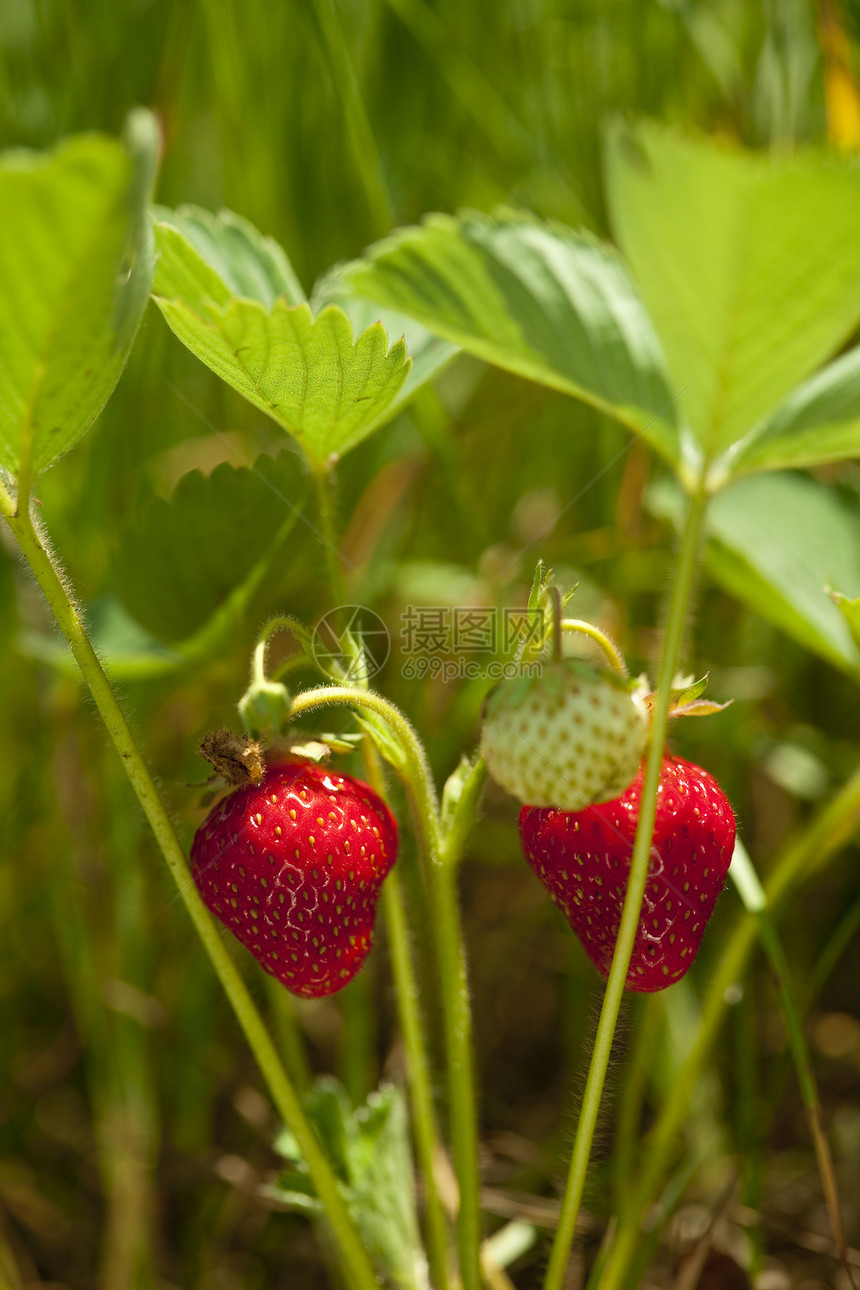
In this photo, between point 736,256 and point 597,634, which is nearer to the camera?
point 736,256

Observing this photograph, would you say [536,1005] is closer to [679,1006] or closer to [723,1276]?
[679,1006]

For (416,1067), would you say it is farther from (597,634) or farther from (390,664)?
(390,664)

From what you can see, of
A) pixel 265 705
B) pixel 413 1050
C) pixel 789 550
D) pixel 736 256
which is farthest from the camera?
pixel 789 550

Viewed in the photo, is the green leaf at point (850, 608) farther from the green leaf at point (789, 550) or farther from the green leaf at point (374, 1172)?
the green leaf at point (374, 1172)

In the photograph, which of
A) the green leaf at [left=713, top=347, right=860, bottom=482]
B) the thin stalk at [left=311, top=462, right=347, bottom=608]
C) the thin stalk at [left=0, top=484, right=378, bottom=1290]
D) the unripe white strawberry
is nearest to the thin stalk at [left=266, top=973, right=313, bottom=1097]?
the thin stalk at [left=0, top=484, right=378, bottom=1290]

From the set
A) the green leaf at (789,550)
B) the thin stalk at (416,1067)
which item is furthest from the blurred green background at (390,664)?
the thin stalk at (416,1067)

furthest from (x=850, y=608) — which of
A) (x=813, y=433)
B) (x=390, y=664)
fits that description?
(x=390, y=664)
